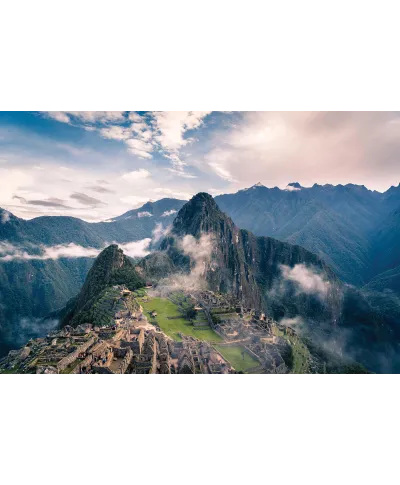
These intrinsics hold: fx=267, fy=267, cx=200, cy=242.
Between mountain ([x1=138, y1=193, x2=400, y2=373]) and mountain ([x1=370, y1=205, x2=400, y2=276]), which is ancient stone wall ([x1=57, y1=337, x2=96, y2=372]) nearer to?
mountain ([x1=138, y1=193, x2=400, y2=373])

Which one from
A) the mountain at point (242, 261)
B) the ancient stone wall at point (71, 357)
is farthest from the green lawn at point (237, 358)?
the mountain at point (242, 261)

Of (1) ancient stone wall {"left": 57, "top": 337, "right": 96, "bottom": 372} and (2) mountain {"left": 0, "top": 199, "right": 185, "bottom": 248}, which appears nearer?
(1) ancient stone wall {"left": 57, "top": 337, "right": 96, "bottom": 372}

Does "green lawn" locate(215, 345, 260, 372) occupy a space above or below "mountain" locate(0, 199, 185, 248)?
below

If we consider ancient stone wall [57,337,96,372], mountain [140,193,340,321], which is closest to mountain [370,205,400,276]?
mountain [140,193,340,321]

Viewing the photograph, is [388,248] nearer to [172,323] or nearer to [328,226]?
[328,226]

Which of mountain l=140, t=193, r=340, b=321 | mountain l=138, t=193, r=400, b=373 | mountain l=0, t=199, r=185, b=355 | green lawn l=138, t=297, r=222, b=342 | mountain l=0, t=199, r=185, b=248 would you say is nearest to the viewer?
green lawn l=138, t=297, r=222, b=342

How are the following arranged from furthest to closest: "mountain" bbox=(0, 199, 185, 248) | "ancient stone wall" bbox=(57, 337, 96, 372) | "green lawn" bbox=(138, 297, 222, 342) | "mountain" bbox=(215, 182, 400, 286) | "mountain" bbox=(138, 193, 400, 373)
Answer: "mountain" bbox=(215, 182, 400, 286), "mountain" bbox=(138, 193, 400, 373), "mountain" bbox=(0, 199, 185, 248), "green lawn" bbox=(138, 297, 222, 342), "ancient stone wall" bbox=(57, 337, 96, 372)

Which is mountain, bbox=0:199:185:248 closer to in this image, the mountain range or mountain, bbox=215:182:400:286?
the mountain range
